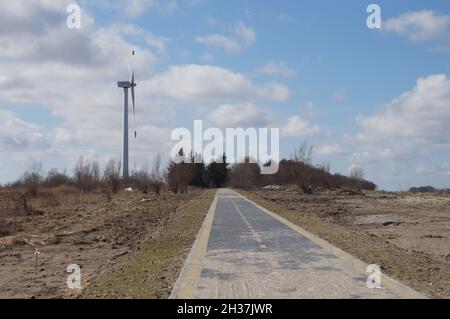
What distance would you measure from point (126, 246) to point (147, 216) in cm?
1371

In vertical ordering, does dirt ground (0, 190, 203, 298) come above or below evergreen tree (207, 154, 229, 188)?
below

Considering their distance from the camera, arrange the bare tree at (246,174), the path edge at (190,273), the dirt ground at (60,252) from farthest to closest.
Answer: the bare tree at (246,174)
the dirt ground at (60,252)
the path edge at (190,273)

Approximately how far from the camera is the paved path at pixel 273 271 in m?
8.92

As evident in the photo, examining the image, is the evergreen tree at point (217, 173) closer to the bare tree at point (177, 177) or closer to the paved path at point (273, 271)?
the bare tree at point (177, 177)

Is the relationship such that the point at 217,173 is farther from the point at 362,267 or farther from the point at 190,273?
the point at 190,273

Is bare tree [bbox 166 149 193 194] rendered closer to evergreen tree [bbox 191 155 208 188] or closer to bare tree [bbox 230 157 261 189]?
evergreen tree [bbox 191 155 208 188]

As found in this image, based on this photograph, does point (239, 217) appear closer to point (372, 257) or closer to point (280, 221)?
point (280, 221)

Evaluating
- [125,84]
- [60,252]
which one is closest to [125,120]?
[125,84]

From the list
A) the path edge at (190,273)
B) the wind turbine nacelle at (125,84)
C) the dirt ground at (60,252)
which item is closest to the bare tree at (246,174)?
the wind turbine nacelle at (125,84)

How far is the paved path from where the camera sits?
8922 millimetres

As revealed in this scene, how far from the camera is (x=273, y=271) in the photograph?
1104 centimetres

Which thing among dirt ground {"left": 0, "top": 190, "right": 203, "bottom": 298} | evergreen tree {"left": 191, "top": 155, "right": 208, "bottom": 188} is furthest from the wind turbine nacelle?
dirt ground {"left": 0, "top": 190, "right": 203, "bottom": 298}

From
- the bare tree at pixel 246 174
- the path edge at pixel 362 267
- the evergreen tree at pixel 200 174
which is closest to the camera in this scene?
the path edge at pixel 362 267
